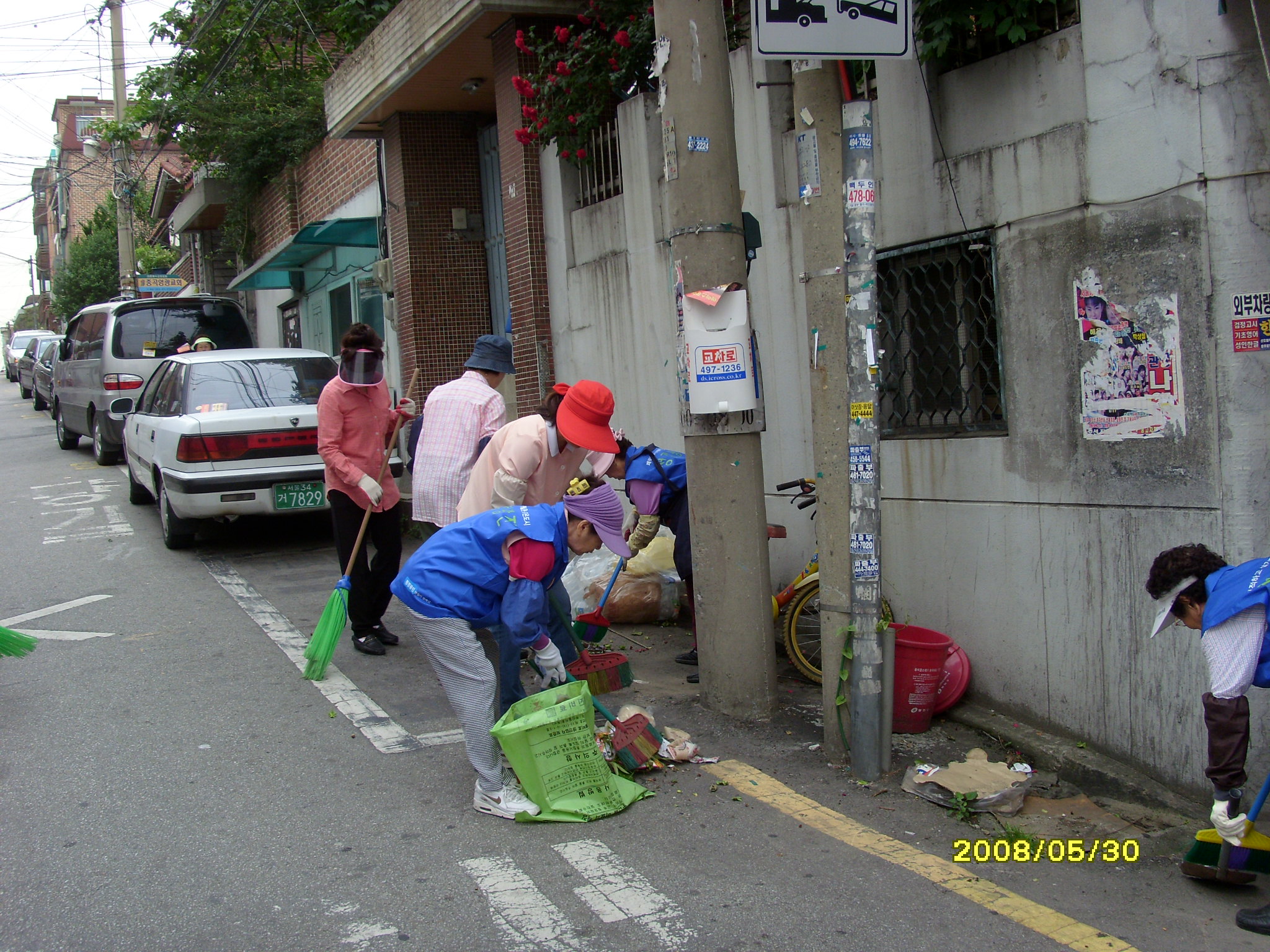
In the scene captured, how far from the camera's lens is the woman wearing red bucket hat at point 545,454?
4855 mm

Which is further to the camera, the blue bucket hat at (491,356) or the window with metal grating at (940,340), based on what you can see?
the blue bucket hat at (491,356)

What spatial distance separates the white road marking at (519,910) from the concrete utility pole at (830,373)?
1633 mm

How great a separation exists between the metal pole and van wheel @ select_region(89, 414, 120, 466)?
12435mm

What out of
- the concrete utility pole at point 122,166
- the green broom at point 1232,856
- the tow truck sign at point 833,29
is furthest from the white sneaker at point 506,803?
the concrete utility pole at point 122,166

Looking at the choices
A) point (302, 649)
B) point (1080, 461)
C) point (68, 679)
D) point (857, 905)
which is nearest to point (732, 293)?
point (1080, 461)

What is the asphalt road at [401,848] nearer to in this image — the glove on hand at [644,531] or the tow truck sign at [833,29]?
the glove on hand at [644,531]

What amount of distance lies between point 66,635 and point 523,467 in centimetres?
359

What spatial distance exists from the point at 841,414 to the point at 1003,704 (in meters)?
1.66

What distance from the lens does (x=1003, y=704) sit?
499cm

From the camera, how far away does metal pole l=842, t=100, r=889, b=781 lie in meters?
4.33

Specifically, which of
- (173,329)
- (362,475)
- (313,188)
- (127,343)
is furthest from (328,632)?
Result: (313,188)

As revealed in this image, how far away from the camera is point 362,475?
243 inches

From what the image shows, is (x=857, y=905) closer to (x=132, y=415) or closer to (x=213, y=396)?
(x=213, y=396)

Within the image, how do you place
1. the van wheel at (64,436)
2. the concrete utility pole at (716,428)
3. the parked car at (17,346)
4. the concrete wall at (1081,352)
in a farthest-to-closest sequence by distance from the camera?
the parked car at (17,346), the van wheel at (64,436), the concrete utility pole at (716,428), the concrete wall at (1081,352)
